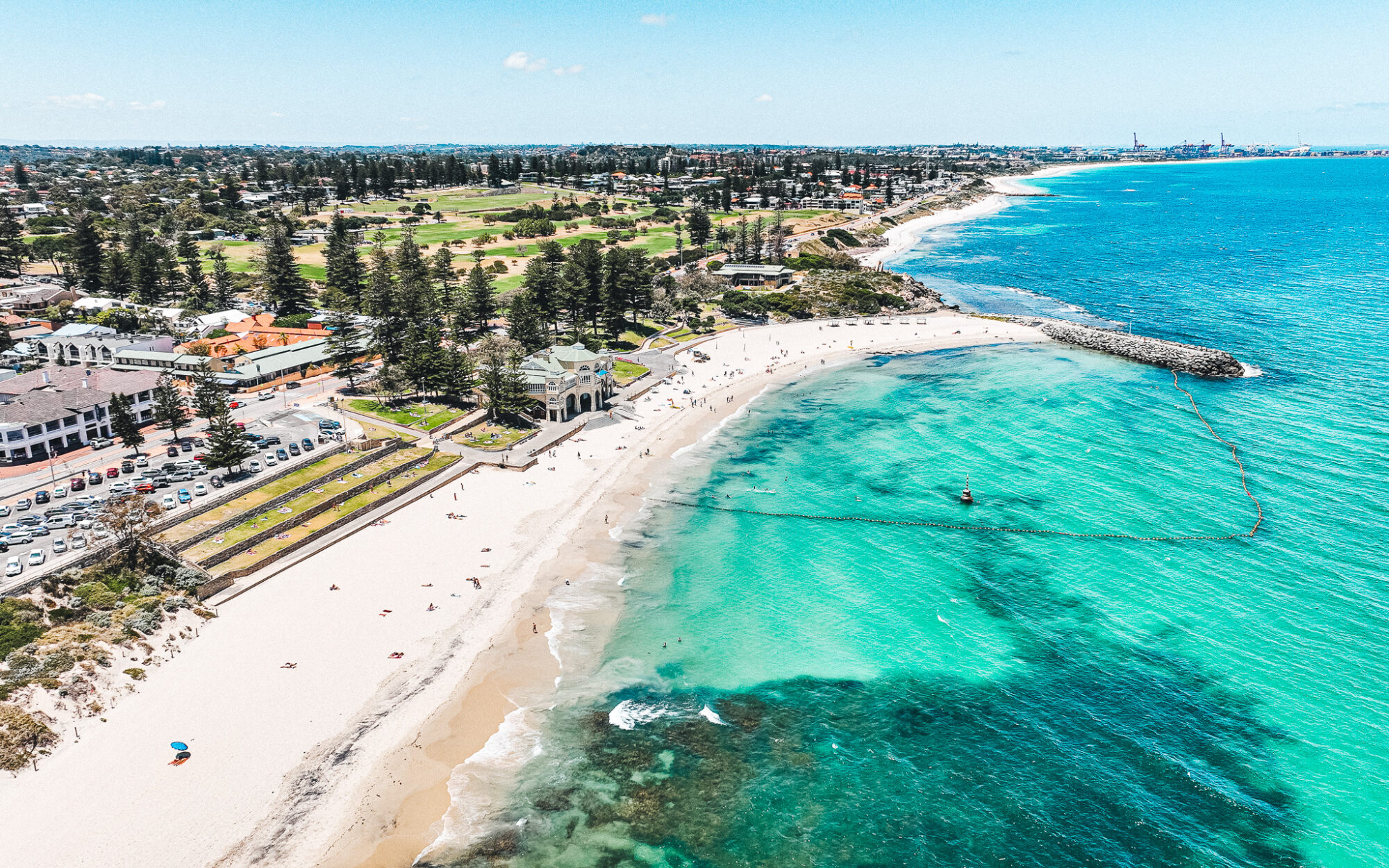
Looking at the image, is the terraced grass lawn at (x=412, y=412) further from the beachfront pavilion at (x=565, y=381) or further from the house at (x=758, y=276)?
the house at (x=758, y=276)

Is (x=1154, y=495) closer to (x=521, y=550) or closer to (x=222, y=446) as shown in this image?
(x=521, y=550)

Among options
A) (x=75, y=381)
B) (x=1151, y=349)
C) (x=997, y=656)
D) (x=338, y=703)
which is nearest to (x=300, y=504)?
(x=338, y=703)

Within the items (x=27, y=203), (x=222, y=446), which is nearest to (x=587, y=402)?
(x=222, y=446)

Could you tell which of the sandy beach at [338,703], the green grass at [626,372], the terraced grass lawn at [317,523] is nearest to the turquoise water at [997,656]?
the sandy beach at [338,703]

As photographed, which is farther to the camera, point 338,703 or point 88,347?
point 88,347

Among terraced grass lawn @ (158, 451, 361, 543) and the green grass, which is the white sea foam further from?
the green grass

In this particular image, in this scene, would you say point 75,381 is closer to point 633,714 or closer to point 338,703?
point 338,703
